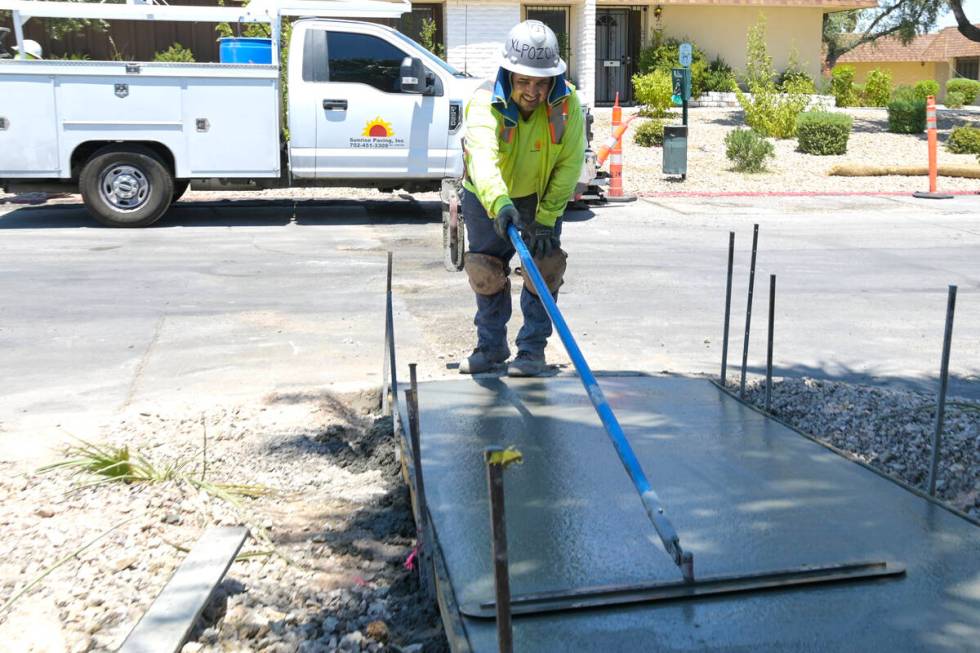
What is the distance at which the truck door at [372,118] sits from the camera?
12.1m

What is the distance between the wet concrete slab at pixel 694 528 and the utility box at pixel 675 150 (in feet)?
38.3

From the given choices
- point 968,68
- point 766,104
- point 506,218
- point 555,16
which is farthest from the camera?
point 968,68

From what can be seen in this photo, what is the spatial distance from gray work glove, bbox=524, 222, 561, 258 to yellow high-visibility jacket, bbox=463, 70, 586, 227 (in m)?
0.05

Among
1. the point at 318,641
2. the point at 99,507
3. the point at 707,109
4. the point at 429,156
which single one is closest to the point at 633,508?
the point at 318,641

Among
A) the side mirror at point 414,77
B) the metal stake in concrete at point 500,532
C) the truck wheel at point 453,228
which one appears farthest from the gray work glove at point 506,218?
the side mirror at point 414,77

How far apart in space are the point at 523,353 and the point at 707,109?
21.3m

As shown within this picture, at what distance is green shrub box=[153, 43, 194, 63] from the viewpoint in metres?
19.9

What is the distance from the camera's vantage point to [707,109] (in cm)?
2575

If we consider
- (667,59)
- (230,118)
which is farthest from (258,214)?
(667,59)

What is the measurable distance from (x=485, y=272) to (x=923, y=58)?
51635 millimetres

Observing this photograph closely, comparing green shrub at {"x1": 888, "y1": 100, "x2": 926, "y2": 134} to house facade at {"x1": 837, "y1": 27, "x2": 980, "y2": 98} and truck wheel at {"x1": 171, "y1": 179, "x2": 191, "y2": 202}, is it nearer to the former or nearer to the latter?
truck wheel at {"x1": 171, "y1": 179, "x2": 191, "y2": 202}

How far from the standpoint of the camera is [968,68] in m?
53.2

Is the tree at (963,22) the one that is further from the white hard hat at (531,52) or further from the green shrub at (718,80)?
the white hard hat at (531,52)

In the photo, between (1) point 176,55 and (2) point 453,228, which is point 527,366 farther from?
(1) point 176,55
